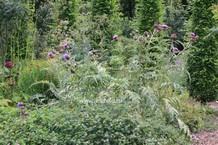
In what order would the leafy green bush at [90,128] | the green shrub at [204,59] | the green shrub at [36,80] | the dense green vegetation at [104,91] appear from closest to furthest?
the leafy green bush at [90,128], the dense green vegetation at [104,91], the green shrub at [36,80], the green shrub at [204,59]

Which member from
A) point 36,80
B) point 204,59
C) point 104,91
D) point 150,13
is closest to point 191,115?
point 104,91

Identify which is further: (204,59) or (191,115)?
(204,59)

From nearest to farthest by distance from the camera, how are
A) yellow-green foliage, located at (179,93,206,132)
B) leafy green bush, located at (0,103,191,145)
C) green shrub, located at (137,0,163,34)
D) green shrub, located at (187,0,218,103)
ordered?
leafy green bush, located at (0,103,191,145)
yellow-green foliage, located at (179,93,206,132)
green shrub, located at (187,0,218,103)
green shrub, located at (137,0,163,34)

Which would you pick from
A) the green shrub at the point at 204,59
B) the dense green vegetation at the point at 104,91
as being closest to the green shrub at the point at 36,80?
the dense green vegetation at the point at 104,91

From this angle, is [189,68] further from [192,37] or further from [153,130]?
[153,130]

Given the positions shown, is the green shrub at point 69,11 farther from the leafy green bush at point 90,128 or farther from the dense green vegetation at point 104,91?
the leafy green bush at point 90,128

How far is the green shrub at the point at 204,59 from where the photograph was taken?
6707 mm

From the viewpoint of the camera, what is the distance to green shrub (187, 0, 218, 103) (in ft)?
22.0

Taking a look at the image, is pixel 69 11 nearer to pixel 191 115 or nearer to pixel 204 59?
pixel 204 59

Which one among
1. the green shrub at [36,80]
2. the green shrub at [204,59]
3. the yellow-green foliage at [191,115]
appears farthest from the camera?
the green shrub at [204,59]

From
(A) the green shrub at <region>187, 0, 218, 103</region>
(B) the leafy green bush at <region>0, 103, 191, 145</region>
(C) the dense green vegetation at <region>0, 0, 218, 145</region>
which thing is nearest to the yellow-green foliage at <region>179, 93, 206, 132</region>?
(C) the dense green vegetation at <region>0, 0, 218, 145</region>

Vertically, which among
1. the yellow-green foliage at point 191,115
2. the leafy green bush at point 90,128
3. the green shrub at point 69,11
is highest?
the green shrub at point 69,11

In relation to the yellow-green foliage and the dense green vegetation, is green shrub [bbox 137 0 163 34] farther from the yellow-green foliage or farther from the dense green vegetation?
the yellow-green foliage

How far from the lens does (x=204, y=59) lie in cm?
668
